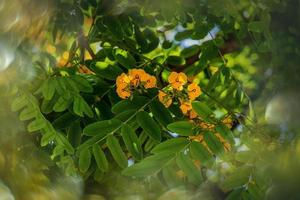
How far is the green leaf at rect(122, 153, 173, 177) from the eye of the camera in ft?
2.38

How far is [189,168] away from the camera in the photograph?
748mm

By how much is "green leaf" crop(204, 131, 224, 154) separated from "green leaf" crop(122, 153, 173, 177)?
0.20ft

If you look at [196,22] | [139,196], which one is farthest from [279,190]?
[196,22]

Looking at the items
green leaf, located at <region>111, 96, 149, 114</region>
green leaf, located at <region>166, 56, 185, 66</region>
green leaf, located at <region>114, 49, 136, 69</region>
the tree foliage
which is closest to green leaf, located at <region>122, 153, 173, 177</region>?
the tree foliage

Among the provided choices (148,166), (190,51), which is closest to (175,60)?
(190,51)

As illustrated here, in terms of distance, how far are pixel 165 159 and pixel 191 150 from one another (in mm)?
41

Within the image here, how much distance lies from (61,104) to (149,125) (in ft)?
0.45

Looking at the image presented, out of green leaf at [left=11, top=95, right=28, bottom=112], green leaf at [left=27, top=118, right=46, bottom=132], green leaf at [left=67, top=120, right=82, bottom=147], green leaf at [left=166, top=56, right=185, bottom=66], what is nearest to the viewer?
green leaf at [left=11, top=95, right=28, bottom=112]

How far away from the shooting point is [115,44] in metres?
1.01

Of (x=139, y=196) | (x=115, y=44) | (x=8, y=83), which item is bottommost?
(x=139, y=196)

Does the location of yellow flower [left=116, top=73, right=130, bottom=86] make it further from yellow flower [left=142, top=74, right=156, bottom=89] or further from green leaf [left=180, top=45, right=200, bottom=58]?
green leaf [left=180, top=45, right=200, bottom=58]

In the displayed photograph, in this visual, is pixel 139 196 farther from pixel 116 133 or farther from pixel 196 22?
pixel 196 22

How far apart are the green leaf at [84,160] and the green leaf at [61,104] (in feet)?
0.25

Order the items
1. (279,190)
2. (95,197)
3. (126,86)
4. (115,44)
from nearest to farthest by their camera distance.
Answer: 1. (279,190)
2. (95,197)
3. (126,86)
4. (115,44)
